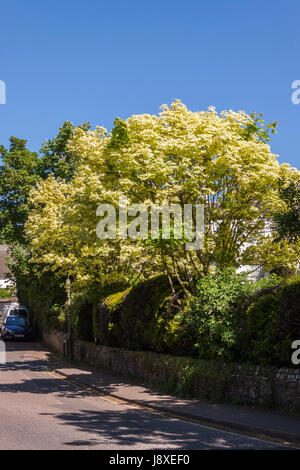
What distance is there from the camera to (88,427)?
10672 millimetres

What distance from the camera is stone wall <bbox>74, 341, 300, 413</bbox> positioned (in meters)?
12.3

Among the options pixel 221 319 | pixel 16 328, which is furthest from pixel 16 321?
pixel 221 319

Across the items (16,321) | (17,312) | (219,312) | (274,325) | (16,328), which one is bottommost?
(16,328)

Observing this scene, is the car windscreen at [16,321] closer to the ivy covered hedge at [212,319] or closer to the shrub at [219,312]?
the ivy covered hedge at [212,319]

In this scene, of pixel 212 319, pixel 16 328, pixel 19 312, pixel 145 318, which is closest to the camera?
pixel 212 319

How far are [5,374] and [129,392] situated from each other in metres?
7.21

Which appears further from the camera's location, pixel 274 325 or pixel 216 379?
pixel 216 379

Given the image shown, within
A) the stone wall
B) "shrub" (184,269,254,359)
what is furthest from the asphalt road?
"shrub" (184,269,254,359)

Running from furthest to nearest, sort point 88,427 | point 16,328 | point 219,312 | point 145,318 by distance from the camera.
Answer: point 16,328 → point 145,318 → point 219,312 → point 88,427

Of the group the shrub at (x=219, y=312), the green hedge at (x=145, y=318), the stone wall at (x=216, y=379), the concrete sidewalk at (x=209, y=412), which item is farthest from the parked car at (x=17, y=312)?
the shrub at (x=219, y=312)

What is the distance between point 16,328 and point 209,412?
100 ft

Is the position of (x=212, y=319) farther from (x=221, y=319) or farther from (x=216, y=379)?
(x=216, y=379)

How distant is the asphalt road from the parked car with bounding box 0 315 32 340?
77.7 ft
